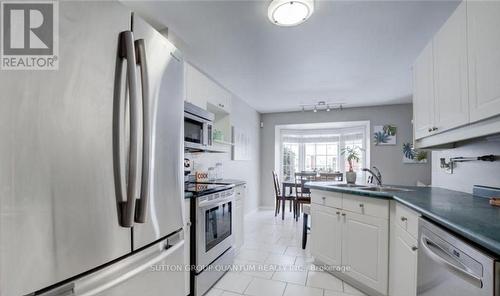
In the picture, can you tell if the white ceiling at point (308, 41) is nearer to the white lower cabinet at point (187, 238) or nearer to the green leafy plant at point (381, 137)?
the green leafy plant at point (381, 137)

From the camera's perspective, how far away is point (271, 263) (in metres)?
2.63

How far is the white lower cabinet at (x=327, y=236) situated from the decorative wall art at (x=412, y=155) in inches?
140

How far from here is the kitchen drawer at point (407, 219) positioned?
142cm

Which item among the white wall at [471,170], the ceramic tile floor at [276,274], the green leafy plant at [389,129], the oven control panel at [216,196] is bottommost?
the ceramic tile floor at [276,274]

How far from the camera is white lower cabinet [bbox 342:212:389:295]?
1821 mm

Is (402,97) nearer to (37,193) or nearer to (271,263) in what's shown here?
(271,263)

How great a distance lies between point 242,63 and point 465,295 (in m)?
2.81

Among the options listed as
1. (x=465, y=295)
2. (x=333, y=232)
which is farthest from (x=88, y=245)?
(x=333, y=232)

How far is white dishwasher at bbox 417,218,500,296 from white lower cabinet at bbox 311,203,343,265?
90 cm

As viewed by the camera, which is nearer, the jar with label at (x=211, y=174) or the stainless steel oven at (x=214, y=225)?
the stainless steel oven at (x=214, y=225)

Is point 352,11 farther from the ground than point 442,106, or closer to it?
farther from the ground

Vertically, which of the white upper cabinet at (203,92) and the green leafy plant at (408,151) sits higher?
the white upper cabinet at (203,92)

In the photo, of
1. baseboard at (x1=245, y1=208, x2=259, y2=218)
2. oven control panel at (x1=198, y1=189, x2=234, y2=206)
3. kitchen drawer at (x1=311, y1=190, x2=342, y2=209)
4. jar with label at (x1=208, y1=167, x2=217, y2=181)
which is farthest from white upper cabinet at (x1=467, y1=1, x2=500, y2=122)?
baseboard at (x1=245, y1=208, x2=259, y2=218)

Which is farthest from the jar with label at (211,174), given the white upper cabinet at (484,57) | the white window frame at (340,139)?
the white upper cabinet at (484,57)
